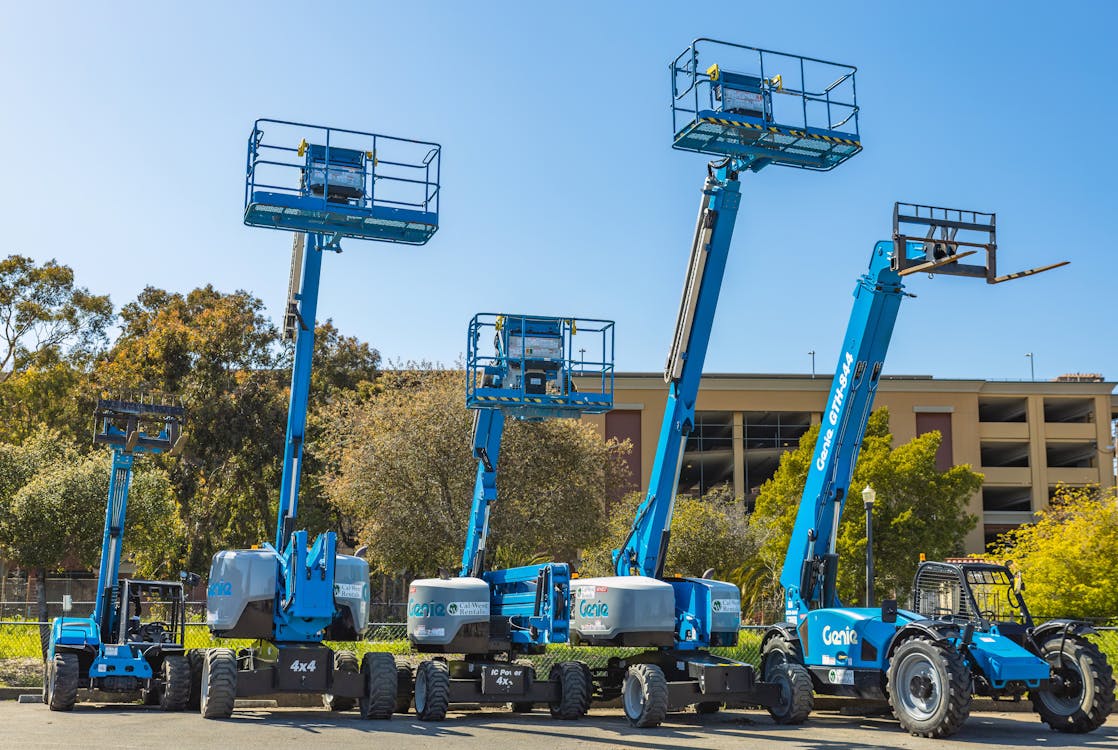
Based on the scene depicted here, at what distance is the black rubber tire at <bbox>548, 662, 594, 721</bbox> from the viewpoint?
58.6 feet

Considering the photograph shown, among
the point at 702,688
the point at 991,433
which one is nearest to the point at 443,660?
the point at 702,688

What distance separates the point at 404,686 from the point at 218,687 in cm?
308

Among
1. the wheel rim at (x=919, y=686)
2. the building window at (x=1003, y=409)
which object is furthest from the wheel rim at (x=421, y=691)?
the building window at (x=1003, y=409)

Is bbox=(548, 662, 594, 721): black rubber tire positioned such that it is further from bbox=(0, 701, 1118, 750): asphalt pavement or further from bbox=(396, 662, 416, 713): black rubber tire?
bbox=(396, 662, 416, 713): black rubber tire

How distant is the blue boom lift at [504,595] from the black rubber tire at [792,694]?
299 centimetres

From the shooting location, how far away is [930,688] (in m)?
15.7

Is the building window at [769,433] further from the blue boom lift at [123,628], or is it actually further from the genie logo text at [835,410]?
the blue boom lift at [123,628]

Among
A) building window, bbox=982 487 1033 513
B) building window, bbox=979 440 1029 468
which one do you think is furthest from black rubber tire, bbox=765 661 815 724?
building window, bbox=982 487 1033 513

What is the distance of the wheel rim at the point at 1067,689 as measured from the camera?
1625 cm

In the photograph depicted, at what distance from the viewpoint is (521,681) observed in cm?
1750

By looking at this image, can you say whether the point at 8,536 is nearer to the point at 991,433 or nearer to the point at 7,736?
the point at 7,736

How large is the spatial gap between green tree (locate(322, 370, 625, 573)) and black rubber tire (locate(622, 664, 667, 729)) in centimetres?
1381

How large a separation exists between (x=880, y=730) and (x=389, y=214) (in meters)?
11.0

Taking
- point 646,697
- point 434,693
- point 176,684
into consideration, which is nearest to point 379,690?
point 434,693
